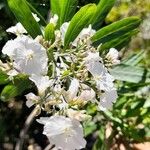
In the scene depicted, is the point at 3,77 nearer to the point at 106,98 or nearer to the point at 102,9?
the point at 106,98

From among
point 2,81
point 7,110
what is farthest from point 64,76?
point 7,110

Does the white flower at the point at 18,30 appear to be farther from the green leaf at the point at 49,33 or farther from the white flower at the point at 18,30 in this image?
the green leaf at the point at 49,33

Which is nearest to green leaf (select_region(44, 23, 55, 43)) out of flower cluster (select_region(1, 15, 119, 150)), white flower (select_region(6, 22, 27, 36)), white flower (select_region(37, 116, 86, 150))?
flower cluster (select_region(1, 15, 119, 150))

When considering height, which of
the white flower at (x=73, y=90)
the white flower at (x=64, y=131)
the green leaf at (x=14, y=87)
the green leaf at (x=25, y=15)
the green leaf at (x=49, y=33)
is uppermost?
the green leaf at (x=25, y=15)

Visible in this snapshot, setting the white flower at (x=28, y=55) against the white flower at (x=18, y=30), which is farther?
the white flower at (x=18, y=30)

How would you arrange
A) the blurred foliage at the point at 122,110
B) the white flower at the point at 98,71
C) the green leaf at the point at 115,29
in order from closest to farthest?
the white flower at the point at 98,71 < the green leaf at the point at 115,29 < the blurred foliage at the point at 122,110

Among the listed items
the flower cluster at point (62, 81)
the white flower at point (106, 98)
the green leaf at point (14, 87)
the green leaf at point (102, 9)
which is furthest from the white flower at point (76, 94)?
the green leaf at point (102, 9)

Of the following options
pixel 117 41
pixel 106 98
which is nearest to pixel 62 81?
pixel 106 98
